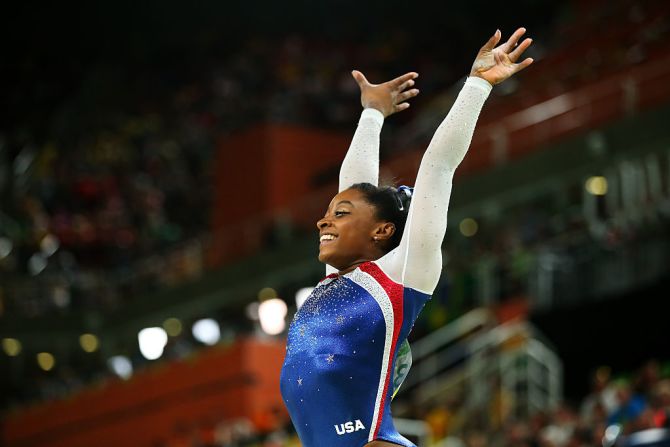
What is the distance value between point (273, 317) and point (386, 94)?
11.4 m

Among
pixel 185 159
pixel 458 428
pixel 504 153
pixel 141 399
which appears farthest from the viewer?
pixel 185 159

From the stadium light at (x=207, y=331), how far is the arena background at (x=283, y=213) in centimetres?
7

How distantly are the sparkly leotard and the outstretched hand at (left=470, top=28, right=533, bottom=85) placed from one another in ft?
0.13

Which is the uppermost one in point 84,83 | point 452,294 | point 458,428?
point 84,83

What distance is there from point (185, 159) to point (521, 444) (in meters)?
13.2

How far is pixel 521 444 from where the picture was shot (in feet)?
32.7

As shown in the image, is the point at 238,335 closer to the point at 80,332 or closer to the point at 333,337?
the point at 80,332

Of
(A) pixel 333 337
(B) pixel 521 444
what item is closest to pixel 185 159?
(B) pixel 521 444

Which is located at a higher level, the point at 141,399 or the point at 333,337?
the point at 333,337

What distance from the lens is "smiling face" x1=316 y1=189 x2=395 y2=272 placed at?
425 centimetres

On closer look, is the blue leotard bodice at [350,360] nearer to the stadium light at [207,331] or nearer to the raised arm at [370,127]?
the raised arm at [370,127]

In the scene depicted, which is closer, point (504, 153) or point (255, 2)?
point (504, 153)

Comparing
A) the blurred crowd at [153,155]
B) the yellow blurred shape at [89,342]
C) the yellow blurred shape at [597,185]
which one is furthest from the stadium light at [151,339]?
the yellow blurred shape at [597,185]

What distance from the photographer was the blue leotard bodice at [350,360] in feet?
13.1
